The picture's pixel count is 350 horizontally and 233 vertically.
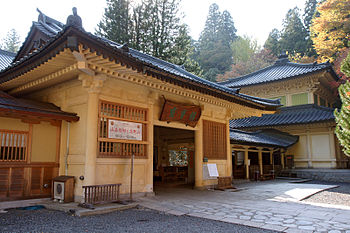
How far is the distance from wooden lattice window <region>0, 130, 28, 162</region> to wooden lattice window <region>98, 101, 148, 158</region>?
2.00 metres

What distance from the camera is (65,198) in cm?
692

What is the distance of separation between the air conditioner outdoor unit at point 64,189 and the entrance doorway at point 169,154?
22.7 ft

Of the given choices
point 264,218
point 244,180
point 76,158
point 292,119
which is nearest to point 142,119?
point 76,158

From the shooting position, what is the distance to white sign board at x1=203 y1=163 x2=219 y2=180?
10.5m

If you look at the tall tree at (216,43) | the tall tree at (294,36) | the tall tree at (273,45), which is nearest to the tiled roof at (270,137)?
the tall tree at (294,36)

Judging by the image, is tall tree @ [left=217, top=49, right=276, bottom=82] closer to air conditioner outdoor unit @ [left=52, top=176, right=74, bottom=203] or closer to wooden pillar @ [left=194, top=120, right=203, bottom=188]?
wooden pillar @ [left=194, top=120, right=203, bottom=188]

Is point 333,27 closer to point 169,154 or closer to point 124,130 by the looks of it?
point 169,154

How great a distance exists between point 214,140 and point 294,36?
107 feet

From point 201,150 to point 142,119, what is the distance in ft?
10.3

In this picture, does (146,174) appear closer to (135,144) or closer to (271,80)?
(135,144)

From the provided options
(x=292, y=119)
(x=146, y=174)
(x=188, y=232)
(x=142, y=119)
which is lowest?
(x=188, y=232)

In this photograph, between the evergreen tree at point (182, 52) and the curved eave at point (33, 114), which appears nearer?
the curved eave at point (33, 114)

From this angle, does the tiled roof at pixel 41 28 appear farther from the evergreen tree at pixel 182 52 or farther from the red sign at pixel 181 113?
the evergreen tree at pixel 182 52

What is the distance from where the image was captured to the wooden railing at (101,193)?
21.4ft
